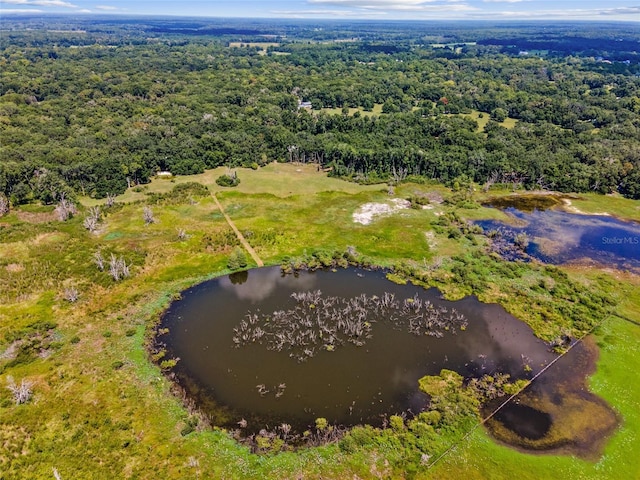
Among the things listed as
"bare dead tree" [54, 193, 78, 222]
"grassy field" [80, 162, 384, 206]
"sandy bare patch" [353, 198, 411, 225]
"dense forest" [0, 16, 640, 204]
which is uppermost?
"dense forest" [0, 16, 640, 204]

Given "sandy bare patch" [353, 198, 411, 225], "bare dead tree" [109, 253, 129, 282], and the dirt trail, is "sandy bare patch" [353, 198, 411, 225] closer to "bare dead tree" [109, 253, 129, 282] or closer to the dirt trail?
the dirt trail

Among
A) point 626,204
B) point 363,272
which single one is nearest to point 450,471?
point 363,272

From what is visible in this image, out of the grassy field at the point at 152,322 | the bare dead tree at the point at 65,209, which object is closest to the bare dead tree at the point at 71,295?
the grassy field at the point at 152,322

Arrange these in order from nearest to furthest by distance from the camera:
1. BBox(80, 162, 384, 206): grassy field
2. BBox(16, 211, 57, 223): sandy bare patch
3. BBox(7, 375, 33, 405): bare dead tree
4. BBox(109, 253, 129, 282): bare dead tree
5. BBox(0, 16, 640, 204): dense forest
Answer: BBox(7, 375, 33, 405): bare dead tree
BBox(109, 253, 129, 282): bare dead tree
BBox(16, 211, 57, 223): sandy bare patch
BBox(80, 162, 384, 206): grassy field
BBox(0, 16, 640, 204): dense forest

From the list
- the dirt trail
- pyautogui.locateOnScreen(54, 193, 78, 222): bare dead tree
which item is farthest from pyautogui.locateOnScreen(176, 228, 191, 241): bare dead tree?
pyautogui.locateOnScreen(54, 193, 78, 222): bare dead tree

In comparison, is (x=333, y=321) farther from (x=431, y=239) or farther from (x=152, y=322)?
(x=431, y=239)

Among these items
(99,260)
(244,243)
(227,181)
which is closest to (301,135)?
(227,181)

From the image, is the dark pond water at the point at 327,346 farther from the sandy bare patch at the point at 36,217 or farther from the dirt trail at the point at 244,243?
the sandy bare patch at the point at 36,217
